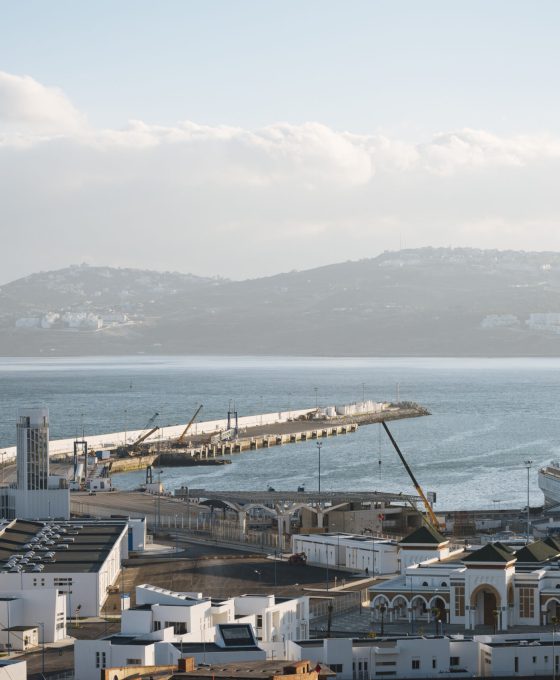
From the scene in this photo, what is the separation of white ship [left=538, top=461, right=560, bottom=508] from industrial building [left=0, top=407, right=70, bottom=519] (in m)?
23.2

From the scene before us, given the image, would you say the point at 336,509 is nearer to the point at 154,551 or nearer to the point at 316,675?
the point at 154,551

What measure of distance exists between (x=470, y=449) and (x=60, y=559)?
210 ft

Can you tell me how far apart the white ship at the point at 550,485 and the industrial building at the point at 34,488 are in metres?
23.2

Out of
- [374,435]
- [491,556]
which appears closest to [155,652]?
[491,556]

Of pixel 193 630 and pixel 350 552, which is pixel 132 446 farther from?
pixel 193 630

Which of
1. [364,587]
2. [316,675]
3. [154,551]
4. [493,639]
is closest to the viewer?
[316,675]

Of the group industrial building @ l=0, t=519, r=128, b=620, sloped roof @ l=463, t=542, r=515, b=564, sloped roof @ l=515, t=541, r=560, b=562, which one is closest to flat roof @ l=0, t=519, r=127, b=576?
industrial building @ l=0, t=519, r=128, b=620

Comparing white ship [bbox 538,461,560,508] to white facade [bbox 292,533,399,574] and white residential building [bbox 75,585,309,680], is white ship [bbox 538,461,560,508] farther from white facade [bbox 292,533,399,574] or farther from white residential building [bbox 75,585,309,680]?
white residential building [bbox 75,585,309,680]

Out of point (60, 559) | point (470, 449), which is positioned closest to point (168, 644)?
point (60, 559)

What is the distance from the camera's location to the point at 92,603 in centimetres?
3922

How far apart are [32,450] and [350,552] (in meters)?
12.0

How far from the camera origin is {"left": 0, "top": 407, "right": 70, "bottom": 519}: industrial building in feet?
175

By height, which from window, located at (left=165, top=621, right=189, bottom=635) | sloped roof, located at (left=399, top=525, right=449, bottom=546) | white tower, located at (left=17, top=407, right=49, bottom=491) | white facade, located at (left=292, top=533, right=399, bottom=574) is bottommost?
window, located at (left=165, top=621, right=189, bottom=635)

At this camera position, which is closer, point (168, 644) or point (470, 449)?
point (168, 644)
